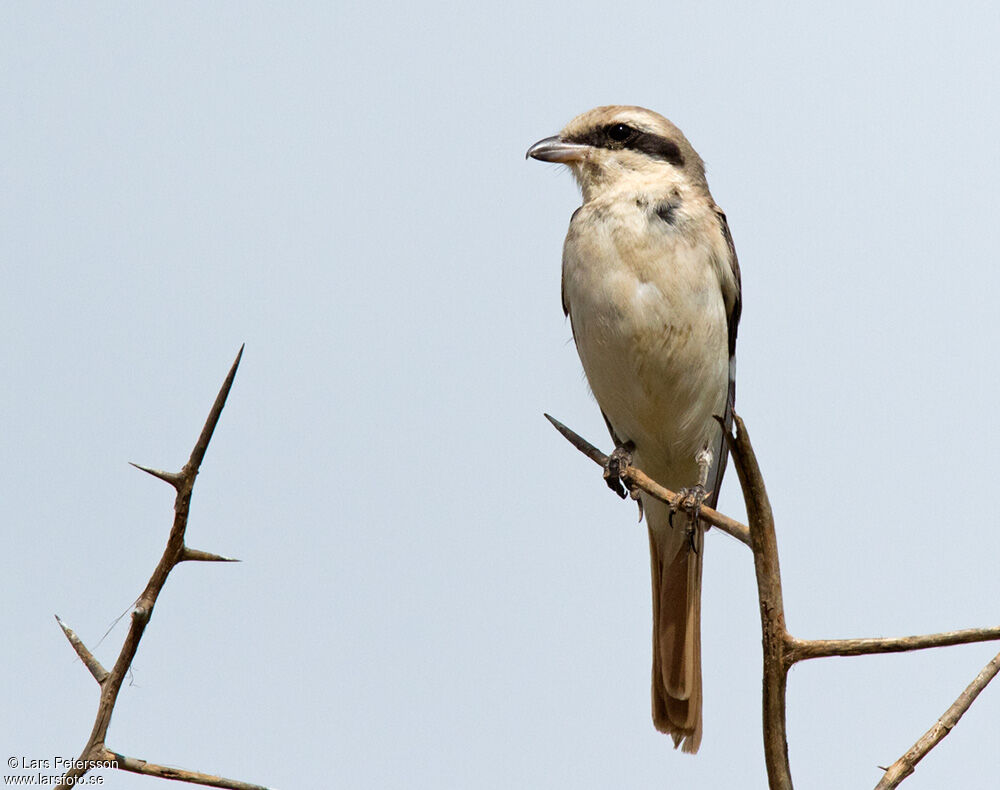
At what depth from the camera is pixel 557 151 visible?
5988 millimetres

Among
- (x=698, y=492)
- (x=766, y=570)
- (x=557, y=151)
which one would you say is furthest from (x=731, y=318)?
(x=766, y=570)

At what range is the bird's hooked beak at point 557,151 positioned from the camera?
5938mm

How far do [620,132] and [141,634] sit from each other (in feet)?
15.1

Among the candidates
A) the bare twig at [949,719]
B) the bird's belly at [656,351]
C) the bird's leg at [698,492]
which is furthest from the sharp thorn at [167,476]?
the bird's belly at [656,351]

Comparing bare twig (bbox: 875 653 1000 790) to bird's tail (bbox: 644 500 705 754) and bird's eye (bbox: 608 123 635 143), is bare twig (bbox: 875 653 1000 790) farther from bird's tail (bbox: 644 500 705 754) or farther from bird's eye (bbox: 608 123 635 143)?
bird's eye (bbox: 608 123 635 143)

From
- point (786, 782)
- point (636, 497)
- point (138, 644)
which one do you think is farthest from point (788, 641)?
point (636, 497)

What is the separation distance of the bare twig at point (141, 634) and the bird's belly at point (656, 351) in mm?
3538

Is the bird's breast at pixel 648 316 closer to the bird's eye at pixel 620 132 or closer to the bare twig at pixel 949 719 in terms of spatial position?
the bird's eye at pixel 620 132

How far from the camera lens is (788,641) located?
1997 mm

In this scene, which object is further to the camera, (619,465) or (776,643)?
(619,465)

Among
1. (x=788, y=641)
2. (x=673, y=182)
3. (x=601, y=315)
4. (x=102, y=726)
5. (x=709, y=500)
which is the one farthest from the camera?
(x=709, y=500)

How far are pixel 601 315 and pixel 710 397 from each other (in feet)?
2.16

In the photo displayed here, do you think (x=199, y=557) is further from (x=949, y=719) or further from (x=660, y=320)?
(x=660, y=320)

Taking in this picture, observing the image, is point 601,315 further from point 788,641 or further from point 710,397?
point 788,641
